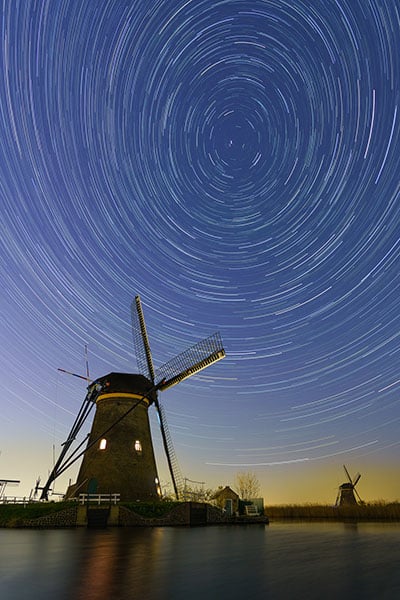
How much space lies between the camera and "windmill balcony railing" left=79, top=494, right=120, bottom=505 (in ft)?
89.9

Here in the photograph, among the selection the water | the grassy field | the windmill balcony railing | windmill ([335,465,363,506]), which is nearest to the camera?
the water

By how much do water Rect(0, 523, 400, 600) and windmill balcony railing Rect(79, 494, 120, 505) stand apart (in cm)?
1151

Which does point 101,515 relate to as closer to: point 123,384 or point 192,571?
point 123,384

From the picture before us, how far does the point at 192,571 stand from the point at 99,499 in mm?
19237

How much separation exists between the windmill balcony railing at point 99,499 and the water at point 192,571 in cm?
1151

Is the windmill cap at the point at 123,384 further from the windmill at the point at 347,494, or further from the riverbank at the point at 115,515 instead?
the windmill at the point at 347,494

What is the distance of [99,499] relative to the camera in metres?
27.2

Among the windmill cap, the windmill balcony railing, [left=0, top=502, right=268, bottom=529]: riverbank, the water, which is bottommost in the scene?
the water

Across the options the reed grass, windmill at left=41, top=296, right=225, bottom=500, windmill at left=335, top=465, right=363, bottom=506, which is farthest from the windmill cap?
windmill at left=335, top=465, right=363, bottom=506

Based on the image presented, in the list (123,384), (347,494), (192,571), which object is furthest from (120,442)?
(347,494)

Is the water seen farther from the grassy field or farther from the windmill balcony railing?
the grassy field

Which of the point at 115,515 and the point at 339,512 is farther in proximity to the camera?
the point at 339,512

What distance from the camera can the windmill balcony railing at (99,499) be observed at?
89.9 ft

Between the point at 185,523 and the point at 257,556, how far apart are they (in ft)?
55.2
